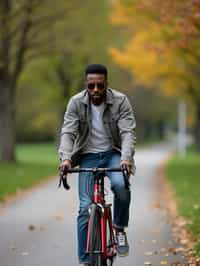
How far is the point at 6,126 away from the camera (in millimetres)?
27312

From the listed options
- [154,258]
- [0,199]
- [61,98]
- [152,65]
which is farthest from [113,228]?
[61,98]

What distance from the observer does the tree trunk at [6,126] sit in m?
27.0

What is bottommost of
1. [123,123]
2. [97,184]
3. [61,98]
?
[97,184]

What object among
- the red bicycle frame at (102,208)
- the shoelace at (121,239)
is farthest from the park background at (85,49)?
the red bicycle frame at (102,208)

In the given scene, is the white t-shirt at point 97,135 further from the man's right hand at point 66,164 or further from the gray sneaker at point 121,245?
the gray sneaker at point 121,245

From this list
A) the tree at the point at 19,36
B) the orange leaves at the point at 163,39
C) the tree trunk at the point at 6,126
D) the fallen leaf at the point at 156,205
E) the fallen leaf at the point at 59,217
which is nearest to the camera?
the fallen leaf at the point at 59,217

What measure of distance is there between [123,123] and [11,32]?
1864 centimetres

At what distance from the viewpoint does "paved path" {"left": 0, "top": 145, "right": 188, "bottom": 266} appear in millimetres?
8344

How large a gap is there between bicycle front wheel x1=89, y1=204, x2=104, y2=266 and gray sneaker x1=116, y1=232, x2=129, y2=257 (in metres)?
0.46

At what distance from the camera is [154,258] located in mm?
8289

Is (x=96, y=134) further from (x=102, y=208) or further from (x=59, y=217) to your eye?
(x=59, y=217)

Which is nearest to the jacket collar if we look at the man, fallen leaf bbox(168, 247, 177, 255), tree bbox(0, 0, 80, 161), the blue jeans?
the man

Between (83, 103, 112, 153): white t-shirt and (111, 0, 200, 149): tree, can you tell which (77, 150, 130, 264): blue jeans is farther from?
(111, 0, 200, 149): tree

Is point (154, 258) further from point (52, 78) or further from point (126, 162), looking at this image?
point (52, 78)
